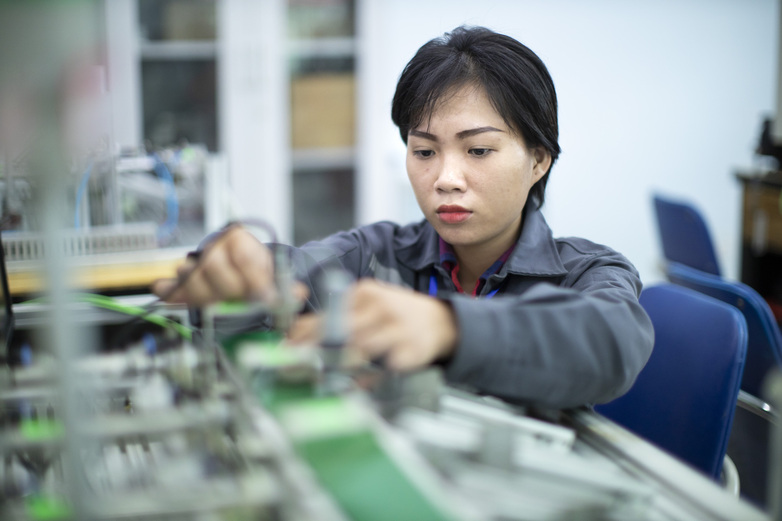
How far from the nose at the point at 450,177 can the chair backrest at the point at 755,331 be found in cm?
71

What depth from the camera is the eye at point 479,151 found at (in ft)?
3.72

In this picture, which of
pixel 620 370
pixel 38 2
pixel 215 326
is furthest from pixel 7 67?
pixel 620 370

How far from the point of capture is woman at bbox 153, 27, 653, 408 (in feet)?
2.12

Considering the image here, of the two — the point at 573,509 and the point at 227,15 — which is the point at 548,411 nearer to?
the point at 573,509

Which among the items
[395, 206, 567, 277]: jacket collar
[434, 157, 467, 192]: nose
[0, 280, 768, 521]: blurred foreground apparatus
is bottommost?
[0, 280, 768, 521]: blurred foreground apparatus

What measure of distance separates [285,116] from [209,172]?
1.48 m

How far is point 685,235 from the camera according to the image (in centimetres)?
234

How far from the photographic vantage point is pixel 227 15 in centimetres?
337

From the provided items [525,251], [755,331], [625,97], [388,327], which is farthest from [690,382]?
[625,97]

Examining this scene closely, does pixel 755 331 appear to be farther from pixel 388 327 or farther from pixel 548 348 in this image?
pixel 388 327

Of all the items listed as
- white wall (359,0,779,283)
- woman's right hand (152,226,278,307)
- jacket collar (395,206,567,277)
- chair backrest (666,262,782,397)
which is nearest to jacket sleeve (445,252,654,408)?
woman's right hand (152,226,278,307)

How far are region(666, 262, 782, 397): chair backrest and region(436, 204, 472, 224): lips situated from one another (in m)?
0.68

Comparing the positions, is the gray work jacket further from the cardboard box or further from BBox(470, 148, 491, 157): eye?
the cardboard box

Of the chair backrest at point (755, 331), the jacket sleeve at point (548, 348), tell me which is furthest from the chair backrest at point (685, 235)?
the jacket sleeve at point (548, 348)
